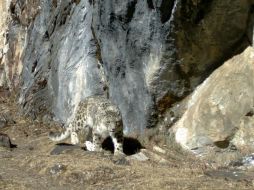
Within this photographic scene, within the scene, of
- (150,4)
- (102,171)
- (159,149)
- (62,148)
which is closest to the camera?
(102,171)

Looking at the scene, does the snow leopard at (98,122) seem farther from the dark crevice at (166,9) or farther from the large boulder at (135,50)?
the dark crevice at (166,9)

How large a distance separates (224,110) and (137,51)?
115 inches

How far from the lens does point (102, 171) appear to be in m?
11.0

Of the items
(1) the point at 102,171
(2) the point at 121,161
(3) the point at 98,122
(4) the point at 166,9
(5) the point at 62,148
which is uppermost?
(4) the point at 166,9

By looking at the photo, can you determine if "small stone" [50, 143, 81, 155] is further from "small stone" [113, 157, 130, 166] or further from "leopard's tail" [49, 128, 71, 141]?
"small stone" [113, 157, 130, 166]

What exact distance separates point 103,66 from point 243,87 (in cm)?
486

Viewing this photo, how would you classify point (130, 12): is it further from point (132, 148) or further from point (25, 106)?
point (25, 106)

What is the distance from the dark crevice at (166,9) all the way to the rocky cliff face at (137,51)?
0.08ft

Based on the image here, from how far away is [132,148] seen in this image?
13.8 m

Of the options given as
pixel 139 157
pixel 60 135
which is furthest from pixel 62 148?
pixel 139 157

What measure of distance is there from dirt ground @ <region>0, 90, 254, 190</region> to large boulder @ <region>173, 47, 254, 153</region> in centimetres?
59

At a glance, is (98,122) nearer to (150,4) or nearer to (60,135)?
(60,135)

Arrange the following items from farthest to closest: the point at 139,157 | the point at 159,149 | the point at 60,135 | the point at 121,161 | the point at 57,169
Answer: the point at 60,135
the point at 159,149
the point at 139,157
the point at 121,161
the point at 57,169

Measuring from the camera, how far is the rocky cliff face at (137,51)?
44.4 feet
